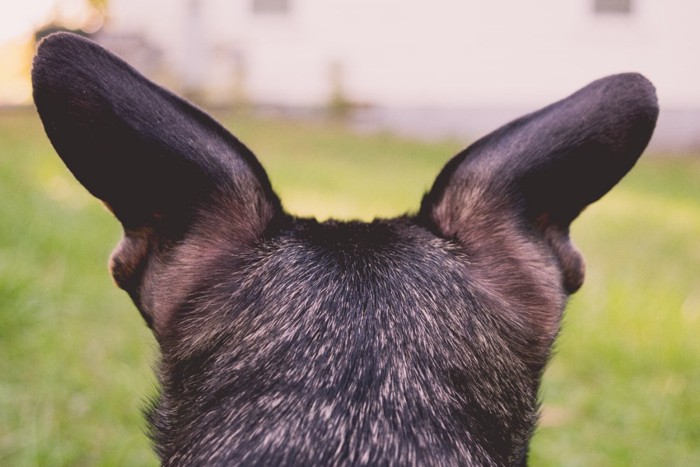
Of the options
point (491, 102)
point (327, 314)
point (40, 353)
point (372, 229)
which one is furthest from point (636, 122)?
point (491, 102)

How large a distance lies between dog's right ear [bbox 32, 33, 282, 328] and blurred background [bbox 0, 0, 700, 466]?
1.86 feet

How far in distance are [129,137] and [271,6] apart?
548 inches

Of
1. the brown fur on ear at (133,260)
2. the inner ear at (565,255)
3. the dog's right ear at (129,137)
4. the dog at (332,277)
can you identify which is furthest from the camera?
the inner ear at (565,255)

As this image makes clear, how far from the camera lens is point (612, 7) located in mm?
14031

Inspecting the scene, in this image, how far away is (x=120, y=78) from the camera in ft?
4.82

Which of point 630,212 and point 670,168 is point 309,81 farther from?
point 630,212

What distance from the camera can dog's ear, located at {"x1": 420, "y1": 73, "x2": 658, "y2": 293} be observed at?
166cm

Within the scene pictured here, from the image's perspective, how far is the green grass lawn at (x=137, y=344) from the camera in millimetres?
3021

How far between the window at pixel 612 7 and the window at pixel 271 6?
5700mm

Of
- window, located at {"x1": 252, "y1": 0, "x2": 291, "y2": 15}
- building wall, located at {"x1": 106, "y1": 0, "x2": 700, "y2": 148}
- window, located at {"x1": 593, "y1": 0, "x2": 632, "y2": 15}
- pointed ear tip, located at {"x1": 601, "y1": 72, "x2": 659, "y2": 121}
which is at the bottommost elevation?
pointed ear tip, located at {"x1": 601, "y1": 72, "x2": 659, "y2": 121}

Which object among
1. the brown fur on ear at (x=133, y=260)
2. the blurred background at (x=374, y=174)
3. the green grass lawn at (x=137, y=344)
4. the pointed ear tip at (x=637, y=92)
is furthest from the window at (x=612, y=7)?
the brown fur on ear at (x=133, y=260)

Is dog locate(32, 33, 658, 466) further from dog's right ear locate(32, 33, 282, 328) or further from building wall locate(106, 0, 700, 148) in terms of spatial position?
building wall locate(106, 0, 700, 148)

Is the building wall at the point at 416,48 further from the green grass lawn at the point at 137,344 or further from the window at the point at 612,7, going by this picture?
the green grass lawn at the point at 137,344

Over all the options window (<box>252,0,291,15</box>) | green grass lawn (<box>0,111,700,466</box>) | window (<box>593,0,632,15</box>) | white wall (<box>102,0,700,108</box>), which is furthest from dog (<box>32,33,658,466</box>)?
window (<box>252,0,291,15</box>)
